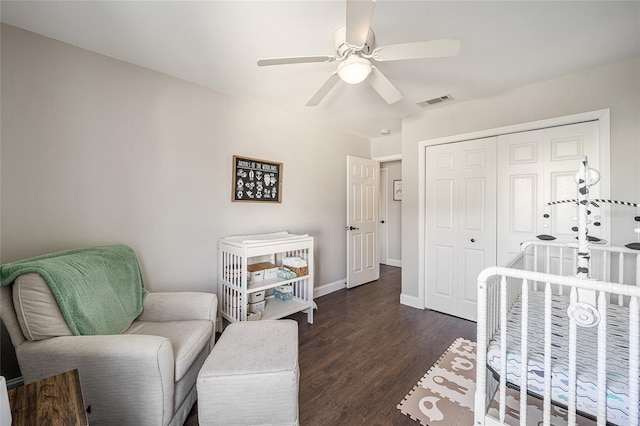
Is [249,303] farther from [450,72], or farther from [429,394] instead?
[450,72]

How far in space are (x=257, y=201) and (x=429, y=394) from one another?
2.23 m

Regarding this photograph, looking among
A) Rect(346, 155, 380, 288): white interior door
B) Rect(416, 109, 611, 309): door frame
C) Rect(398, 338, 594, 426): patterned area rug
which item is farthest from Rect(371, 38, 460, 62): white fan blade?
Rect(346, 155, 380, 288): white interior door

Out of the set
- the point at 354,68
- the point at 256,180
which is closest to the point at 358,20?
the point at 354,68

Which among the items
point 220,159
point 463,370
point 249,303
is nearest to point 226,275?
point 249,303

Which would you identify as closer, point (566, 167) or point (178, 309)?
point (178, 309)

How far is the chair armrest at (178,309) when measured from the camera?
69.1 inches

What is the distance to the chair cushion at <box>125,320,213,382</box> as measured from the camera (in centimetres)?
134

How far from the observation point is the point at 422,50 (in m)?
1.34

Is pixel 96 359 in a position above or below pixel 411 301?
above

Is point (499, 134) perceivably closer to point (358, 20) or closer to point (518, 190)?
point (518, 190)

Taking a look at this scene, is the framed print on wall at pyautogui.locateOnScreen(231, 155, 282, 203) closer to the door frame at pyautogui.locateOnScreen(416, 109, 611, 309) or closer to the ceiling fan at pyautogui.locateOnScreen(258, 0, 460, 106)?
the ceiling fan at pyautogui.locateOnScreen(258, 0, 460, 106)

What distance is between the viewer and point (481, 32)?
1623 millimetres

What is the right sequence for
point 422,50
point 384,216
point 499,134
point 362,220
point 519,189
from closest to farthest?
1. point 422,50
2. point 519,189
3. point 499,134
4. point 362,220
5. point 384,216

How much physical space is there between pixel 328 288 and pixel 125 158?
2.71 meters
